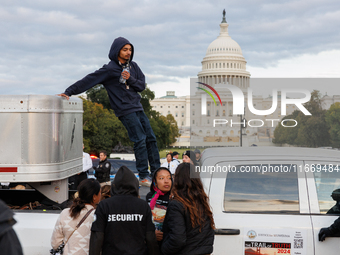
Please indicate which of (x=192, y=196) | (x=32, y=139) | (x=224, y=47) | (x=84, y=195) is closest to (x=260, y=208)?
(x=192, y=196)

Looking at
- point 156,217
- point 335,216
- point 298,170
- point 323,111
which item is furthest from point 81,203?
point 323,111

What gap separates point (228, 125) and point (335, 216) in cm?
243

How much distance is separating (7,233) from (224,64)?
11817cm

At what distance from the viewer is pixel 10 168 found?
193 inches

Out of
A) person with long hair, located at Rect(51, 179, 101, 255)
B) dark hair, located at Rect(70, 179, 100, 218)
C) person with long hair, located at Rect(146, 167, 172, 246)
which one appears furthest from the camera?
person with long hair, located at Rect(146, 167, 172, 246)

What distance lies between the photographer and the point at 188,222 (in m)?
3.62

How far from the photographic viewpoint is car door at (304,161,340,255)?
13.0ft

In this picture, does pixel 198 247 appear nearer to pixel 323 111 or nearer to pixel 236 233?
pixel 236 233

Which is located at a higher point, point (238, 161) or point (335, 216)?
point (238, 161)

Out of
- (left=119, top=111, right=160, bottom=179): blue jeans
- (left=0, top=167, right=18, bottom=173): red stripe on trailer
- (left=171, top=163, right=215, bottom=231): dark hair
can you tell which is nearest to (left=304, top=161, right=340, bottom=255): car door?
(left=171, top=163, right=215, bottom=231): dark hair

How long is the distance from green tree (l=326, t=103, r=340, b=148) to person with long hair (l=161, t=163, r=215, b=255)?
5139 mm

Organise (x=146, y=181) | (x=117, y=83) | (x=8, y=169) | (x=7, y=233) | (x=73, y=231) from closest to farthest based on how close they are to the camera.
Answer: (x=7, y=233)
(x=73, y=231)
(x=8, y=169)
(x=117, y=83)
(x=146, y=181)

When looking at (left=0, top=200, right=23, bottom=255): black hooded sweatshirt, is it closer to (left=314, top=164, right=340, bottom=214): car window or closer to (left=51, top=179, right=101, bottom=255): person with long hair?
(left=51, top=179, right=101, bottom=255): person with long hair

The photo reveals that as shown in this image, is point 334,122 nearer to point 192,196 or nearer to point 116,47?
point 116,47
